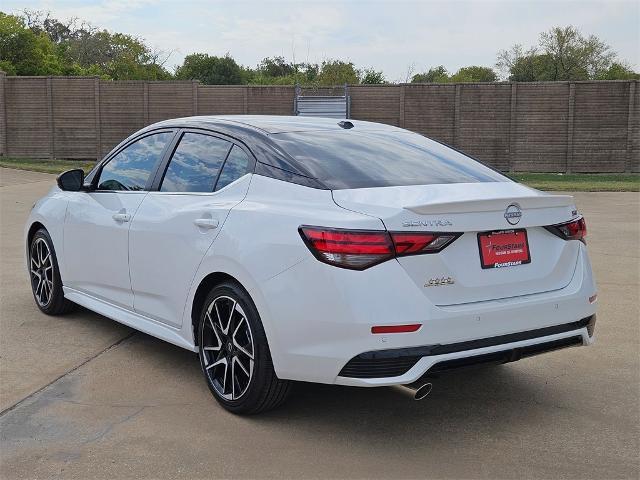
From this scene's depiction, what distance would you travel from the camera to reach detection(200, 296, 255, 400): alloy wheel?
3.82 m

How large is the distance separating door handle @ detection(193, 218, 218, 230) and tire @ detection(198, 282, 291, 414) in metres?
0.32

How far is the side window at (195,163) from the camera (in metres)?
4.35

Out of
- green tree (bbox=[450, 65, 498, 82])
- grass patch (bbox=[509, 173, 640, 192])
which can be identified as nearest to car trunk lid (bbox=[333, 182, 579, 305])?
grass patch (bbox=[509, 173, 640, 192])

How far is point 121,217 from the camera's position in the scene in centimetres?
484

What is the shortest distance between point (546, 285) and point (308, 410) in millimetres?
1381

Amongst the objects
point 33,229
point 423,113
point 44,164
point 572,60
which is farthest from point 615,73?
point 33,229

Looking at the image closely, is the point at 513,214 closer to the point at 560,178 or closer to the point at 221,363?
the point at 221,363

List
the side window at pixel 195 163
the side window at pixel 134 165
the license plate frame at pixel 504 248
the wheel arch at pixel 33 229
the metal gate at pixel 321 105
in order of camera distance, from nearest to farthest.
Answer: the license plate frame at pixel 504 248 → the side window at pixel 195 163 → the side window at pixel 134 165 → the wheel arch at pixel 33 229 → the metal gate at pixel 321 105

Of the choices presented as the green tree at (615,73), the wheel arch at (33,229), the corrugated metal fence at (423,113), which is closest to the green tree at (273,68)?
the green tree at (615,73)

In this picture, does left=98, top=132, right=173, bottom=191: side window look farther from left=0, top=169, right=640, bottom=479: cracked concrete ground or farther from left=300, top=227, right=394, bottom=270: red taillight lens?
left=300, top=227, right=394, bottom=270: red taillight lens

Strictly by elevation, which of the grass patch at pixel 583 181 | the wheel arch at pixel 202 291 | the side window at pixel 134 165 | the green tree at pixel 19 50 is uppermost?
the green tree at pixel 19 50

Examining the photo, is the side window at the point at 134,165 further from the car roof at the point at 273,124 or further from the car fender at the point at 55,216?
the car fender at the point at 55,216

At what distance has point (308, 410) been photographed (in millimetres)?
4043

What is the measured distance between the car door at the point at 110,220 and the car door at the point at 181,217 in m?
0.15
